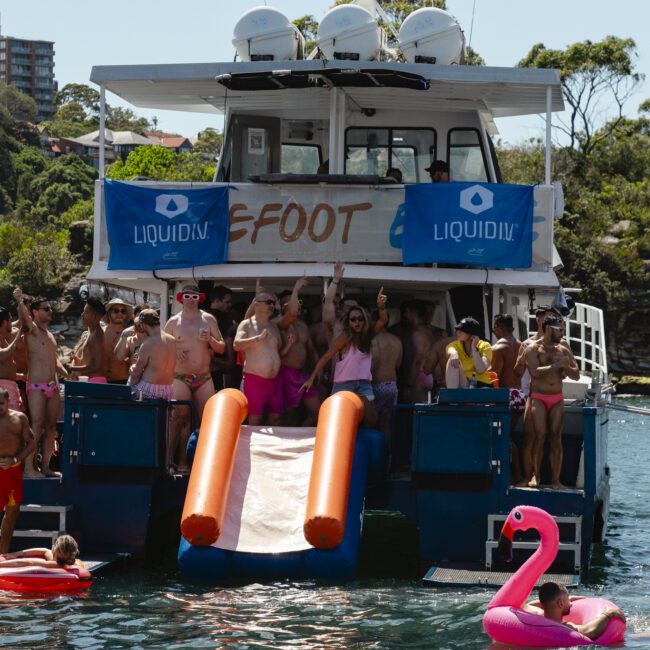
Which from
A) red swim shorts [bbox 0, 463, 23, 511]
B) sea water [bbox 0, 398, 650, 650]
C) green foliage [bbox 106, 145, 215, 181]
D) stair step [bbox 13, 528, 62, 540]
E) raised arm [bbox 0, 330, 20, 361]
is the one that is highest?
green foliage [bbox 106, 145, 215, 181]

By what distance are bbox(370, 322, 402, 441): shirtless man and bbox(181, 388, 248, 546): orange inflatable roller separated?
1449 mm

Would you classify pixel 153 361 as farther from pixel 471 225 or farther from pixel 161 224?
pixel 471 225

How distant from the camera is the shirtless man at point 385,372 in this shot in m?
12.9

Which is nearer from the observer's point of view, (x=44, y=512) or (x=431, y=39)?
(x=44, y=512)

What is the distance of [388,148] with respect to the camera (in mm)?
16234

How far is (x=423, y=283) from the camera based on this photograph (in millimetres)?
14555

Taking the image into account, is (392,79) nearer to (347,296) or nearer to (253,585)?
(347,296)

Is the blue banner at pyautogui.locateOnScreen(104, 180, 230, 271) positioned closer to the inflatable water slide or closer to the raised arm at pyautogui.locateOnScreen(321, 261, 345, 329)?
the raised arm at pyautogui.locateOnScreen(321, 261, 345, 329)

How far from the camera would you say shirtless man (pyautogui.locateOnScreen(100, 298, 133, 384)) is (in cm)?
1355

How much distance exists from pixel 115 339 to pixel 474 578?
15.6 feet

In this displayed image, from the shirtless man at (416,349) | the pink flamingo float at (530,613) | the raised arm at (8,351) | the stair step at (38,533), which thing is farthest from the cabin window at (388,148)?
the pink flamingo float at (530,613)

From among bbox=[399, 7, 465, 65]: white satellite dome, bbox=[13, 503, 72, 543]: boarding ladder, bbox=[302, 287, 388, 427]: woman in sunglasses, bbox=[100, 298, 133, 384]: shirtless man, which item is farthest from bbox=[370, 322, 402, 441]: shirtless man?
bbox=[399, 7, 465, 65]: white satellite dome

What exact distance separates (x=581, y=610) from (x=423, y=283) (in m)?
5.48

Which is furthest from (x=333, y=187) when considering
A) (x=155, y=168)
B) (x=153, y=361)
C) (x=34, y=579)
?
(x=155, y=168)
